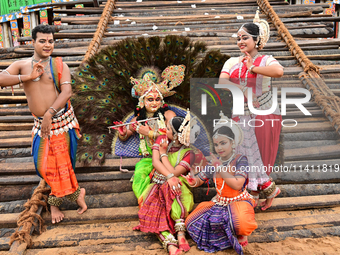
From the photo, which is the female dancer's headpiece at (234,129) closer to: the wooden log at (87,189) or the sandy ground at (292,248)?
the sandy ground at (292,248)

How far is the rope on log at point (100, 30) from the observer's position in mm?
5180

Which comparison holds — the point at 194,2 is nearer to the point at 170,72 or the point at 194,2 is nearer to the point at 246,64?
the point at 170,72

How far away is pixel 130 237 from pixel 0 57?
5.53 m

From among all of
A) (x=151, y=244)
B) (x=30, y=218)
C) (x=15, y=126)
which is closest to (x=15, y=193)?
(x=30, y=218)

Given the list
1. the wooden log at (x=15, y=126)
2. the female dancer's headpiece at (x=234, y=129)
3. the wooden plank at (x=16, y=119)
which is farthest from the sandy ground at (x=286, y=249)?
the wooden plank at (x=16, y=119)

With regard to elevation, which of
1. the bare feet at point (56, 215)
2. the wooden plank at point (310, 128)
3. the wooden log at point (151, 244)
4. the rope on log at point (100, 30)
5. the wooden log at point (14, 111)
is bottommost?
the wooden log at point (151, 244)

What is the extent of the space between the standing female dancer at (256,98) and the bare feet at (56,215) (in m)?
1.96

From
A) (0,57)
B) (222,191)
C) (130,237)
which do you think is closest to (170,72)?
(222,191)

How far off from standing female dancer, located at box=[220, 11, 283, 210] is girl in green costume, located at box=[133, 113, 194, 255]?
23.7 inches

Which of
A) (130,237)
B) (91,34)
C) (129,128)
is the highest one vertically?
(91,34)

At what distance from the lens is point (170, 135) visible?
119 inches

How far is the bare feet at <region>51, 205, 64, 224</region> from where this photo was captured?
299cm

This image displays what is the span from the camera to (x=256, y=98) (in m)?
2.82

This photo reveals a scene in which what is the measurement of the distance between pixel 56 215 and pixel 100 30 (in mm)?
4288
